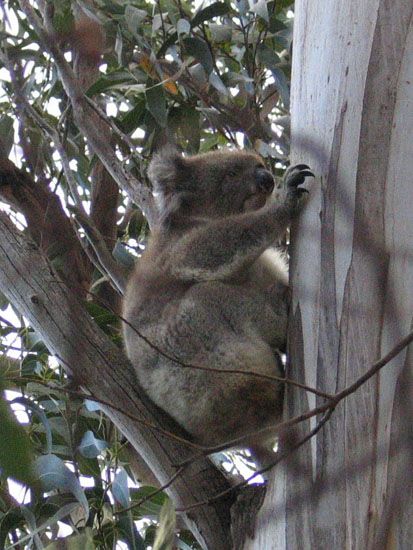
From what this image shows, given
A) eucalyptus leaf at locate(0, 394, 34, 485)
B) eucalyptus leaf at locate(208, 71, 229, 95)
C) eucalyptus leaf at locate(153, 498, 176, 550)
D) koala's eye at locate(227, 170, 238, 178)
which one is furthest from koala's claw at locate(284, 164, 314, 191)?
eucalyptus leaf at locate(0, 394, 34, 485)

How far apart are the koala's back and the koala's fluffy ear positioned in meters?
0.46

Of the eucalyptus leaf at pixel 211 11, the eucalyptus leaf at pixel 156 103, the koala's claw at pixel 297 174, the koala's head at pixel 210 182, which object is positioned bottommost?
the koala's claw at pixel 297 174


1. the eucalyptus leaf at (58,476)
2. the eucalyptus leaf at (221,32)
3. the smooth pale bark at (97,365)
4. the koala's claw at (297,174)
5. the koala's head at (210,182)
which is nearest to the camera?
the koala's claw at (297,174)

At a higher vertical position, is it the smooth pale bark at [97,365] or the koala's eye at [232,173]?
the koala's eye at [232,173]

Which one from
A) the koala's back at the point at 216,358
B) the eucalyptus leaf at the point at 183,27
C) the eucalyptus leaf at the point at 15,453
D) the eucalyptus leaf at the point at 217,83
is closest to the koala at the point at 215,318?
the koala's back at the point at 216,358

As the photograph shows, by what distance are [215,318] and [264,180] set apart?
59cm

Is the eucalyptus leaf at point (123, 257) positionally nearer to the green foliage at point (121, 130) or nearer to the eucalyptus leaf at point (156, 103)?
the green foliage at point (121, 130)

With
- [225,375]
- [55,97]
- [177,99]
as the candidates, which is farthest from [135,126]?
[225,375]

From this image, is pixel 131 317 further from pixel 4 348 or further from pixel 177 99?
pixel 177 99

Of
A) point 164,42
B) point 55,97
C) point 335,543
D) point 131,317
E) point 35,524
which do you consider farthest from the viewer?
point 55,97

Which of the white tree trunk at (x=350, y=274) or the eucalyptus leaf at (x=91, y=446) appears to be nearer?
the white tree trunk at (x=350, y=274)

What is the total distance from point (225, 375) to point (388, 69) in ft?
2.62

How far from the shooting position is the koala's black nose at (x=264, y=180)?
8.01 ft

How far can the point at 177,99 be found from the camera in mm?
2727
